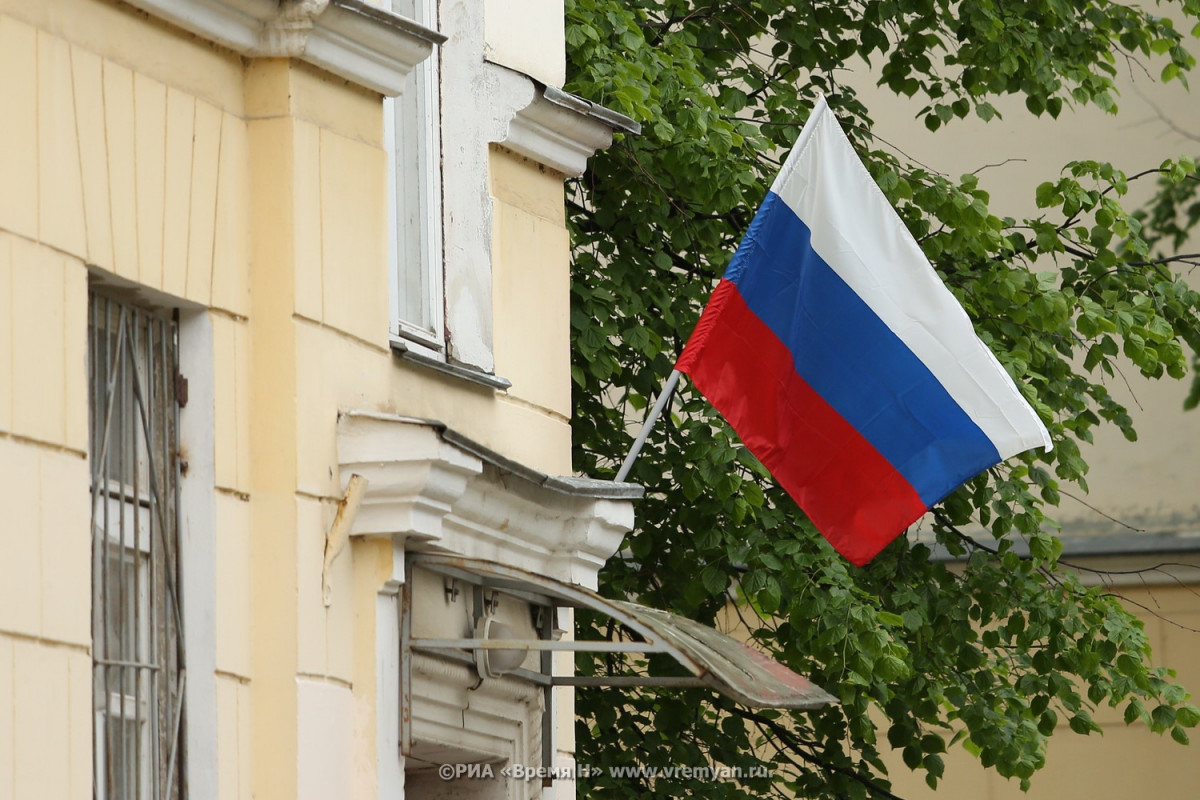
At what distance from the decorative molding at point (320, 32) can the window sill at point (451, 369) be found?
→ 2.43 ft

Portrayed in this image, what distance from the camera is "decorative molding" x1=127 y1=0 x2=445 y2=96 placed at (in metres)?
Result: 5.61

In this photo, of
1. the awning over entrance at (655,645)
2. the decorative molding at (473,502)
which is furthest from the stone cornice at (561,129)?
the awning over entrance at (655,645)

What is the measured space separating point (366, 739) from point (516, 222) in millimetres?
2345

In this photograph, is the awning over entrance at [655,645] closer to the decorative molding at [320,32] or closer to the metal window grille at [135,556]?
the metal window grille at [135,556]

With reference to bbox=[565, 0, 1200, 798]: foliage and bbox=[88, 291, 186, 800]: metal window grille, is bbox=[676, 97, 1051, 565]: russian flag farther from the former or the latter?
bbox=[88, 291, 186, 800]: metal window grille

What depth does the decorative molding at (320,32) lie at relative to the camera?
5.61 metres

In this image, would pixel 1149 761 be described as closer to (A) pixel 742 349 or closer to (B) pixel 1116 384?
(B) pixel 1116 384

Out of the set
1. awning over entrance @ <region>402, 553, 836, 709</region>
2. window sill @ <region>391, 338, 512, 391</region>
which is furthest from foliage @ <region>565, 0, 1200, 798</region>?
awning over entrance @ <region>402, 553, 836, 709</region>

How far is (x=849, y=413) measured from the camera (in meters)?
7.61

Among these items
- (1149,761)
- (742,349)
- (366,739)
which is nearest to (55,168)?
(366,739)

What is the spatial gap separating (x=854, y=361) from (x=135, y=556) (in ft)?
10.1

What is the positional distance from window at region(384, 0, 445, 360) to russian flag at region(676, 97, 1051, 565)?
1.20 meters

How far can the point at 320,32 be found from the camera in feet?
19.3

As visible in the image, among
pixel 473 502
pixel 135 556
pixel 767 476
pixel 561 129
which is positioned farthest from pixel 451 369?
pixel 767 476
